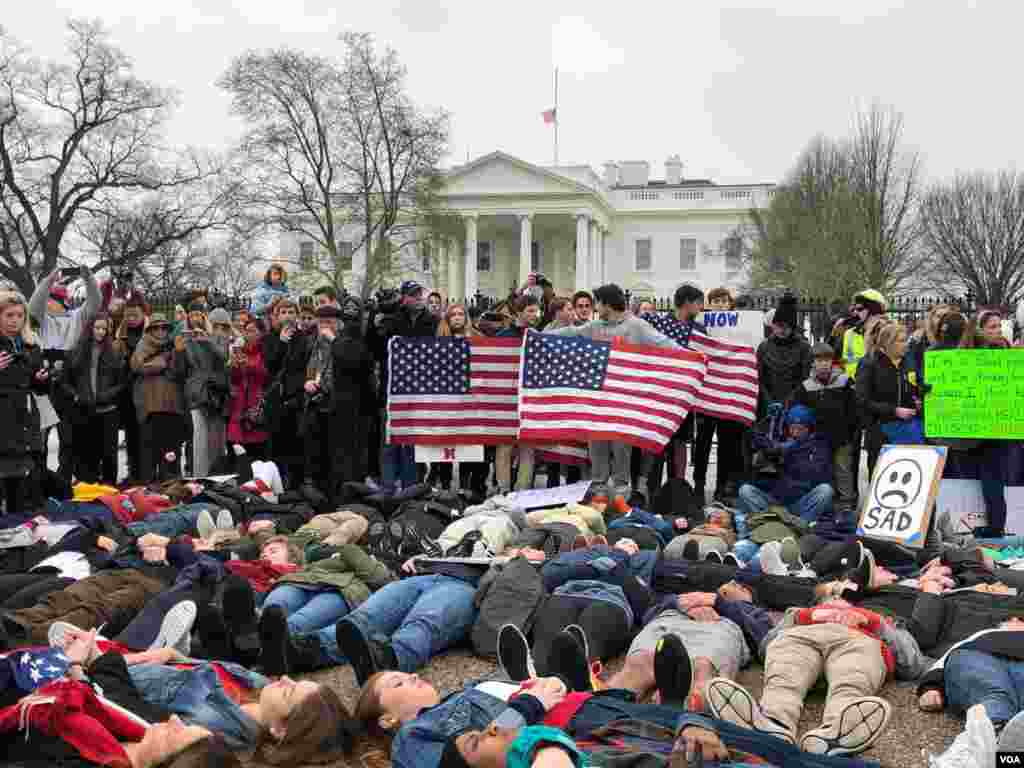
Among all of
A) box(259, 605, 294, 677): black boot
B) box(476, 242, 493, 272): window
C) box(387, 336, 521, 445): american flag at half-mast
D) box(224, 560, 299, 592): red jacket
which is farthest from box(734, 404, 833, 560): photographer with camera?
box(476, 242, 493, 272): window

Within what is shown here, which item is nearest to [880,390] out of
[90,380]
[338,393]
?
[338,393]

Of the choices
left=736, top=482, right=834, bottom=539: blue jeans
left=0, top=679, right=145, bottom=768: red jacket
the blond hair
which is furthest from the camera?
left=736, top=482, right=834, bottom=539: blue jeans

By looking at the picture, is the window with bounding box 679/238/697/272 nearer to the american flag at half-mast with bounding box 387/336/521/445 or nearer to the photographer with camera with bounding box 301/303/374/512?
the american flag at half-mast with bounding box 387/336/521/445

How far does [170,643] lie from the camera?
5320 millimetres

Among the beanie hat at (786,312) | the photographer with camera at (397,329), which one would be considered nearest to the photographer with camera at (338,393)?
the photographer with camera at (397,329)

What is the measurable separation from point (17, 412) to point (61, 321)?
2709 mm

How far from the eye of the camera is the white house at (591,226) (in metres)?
69.4

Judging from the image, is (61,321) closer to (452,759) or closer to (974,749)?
(452,759)

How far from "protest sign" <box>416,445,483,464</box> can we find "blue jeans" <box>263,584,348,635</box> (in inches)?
154

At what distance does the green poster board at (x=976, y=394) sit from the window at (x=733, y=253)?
57.1 meters

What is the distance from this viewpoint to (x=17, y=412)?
8156 millimetres

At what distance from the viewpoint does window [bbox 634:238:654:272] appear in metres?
78.4

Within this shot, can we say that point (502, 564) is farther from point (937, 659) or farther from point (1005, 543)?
point (1005, 543)

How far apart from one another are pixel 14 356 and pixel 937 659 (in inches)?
274
